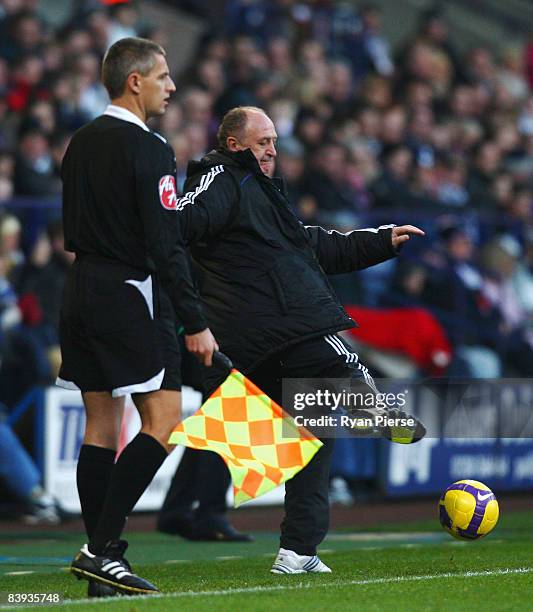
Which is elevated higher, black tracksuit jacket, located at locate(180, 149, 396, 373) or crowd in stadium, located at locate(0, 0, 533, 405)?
crowd in stadium, located at locate(0, 0, 533, 405)

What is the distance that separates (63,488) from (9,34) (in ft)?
16.2

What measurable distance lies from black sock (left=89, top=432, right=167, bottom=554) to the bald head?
1.76 m

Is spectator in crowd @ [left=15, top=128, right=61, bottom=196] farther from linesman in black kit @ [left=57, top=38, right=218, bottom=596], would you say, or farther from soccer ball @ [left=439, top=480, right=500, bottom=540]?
linesman in black kit @ [left=57, top=38, right=218, bottom=596]

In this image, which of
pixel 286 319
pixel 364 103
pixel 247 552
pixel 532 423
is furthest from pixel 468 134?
pixel 286 319

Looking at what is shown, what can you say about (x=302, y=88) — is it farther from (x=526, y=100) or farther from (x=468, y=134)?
(x=526, y=100)

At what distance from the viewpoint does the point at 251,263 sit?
6.86 m

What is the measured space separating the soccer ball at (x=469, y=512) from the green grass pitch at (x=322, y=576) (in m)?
0.18

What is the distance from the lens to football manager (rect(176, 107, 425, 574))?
6.79 m

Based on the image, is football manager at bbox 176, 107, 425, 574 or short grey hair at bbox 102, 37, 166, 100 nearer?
short grey hair at bbox 102, 37, 166, 100

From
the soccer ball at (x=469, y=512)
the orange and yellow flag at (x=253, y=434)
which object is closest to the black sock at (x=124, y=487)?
the orange and yellow flag at (x=253, y=434)

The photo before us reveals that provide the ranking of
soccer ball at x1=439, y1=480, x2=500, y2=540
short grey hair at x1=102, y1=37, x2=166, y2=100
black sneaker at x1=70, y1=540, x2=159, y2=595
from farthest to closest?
soccer ball at x1=439, y1=480, x2=500, y2=540, short grey hair at x1=102, y1=37, x2=166, y2=100, black sneaker at x1=70, y1=540, x2=159, y2=595

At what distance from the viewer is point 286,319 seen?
6.78 meters

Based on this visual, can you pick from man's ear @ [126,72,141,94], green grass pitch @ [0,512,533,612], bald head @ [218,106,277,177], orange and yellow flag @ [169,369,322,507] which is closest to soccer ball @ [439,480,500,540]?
green grass pitch @ [0,512,533,612]

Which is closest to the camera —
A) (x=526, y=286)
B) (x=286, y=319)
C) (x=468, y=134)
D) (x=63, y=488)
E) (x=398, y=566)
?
(x=286, y=319)
